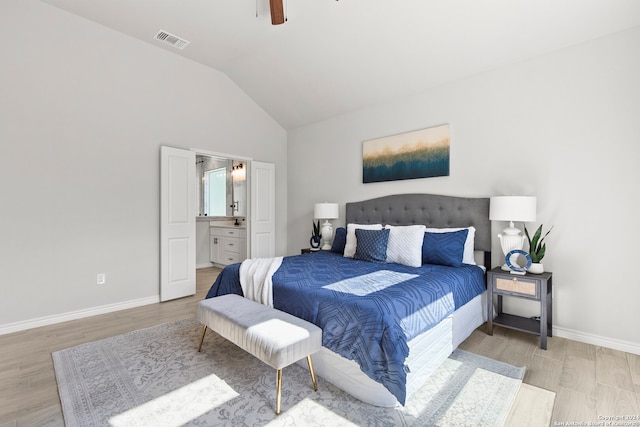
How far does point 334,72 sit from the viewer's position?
3902 mm

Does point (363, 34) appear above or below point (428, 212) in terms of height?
above

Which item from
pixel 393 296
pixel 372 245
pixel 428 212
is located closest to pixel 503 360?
pixel 393 296

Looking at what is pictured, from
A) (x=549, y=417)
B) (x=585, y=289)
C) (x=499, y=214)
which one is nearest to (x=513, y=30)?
(x=499, y=214)

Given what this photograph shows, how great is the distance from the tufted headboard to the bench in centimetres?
226

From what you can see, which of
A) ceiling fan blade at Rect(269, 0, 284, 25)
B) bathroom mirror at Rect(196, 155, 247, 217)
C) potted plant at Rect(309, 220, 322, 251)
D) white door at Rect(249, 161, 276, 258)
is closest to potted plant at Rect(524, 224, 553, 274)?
potted plant at Rect(309, 220, 322, 251)

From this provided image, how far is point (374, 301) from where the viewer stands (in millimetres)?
1881

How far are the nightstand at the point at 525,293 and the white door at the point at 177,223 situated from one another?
366cm

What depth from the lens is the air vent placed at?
144 inches

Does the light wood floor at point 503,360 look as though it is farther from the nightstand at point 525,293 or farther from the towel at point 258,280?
the towel at point 258,280

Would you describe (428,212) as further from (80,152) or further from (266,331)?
(80,152)

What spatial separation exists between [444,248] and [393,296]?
52.7 inches

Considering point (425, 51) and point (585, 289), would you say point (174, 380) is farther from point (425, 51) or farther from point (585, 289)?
point (425, 51)

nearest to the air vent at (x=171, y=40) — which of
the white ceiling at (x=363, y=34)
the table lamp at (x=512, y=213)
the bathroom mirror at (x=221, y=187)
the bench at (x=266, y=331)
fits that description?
the white ceiling at (x=363, y=34)

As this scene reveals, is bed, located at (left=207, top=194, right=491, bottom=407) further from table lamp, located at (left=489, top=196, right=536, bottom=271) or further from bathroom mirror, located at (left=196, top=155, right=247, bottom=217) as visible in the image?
bathroom mirror, located at (left=196, top=155, right=247, bottom=217)
